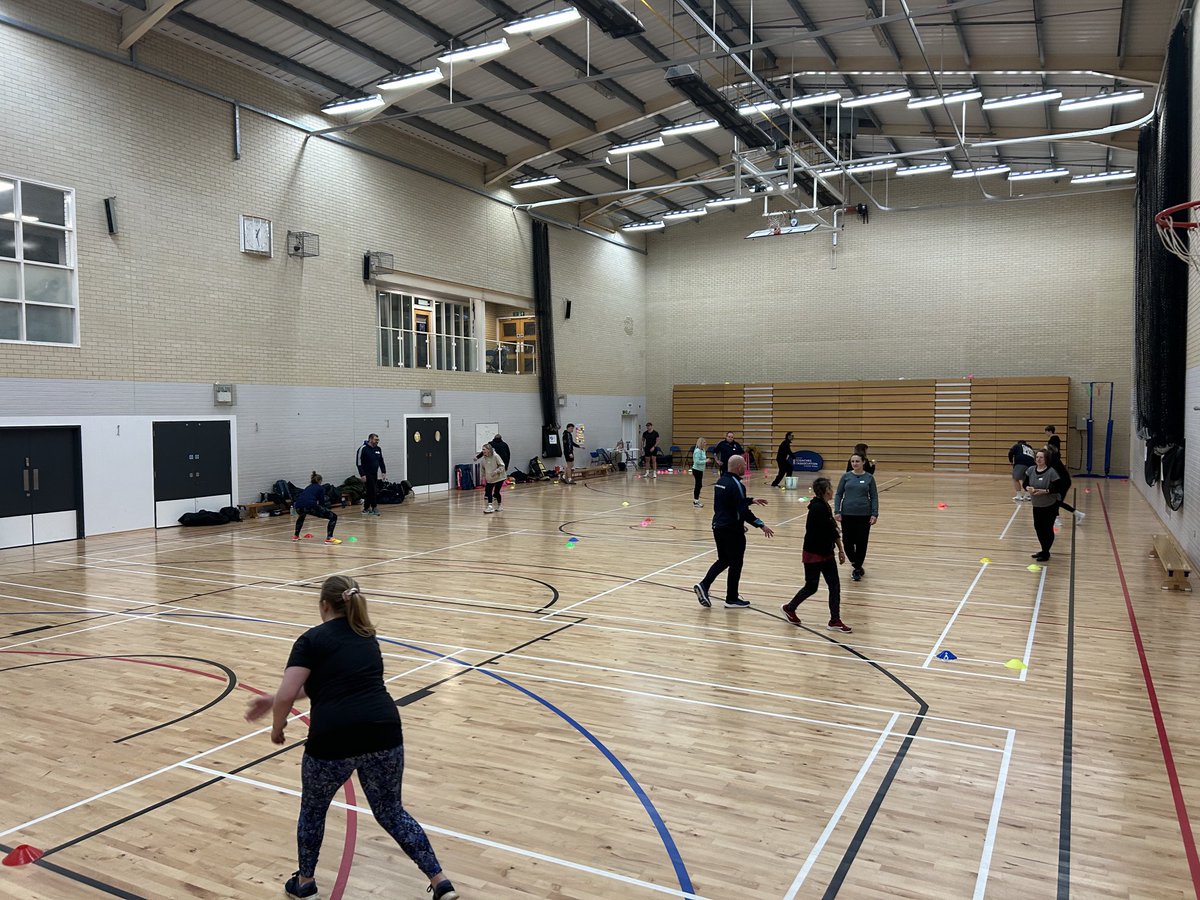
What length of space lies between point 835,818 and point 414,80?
16.8 metres

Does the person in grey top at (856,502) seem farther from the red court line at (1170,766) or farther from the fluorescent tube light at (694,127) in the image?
the fluorescent tube light at (694,127)

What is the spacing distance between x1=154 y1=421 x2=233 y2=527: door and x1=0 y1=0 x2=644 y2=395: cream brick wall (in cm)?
109

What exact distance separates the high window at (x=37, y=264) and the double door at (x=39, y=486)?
5.61 ft

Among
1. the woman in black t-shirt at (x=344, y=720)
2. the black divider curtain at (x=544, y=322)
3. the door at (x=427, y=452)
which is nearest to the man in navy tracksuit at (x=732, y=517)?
the woman in black t-shirt at (x=344, y=720)

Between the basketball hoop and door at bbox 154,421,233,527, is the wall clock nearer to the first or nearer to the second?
door at bbox 154,421,233,527

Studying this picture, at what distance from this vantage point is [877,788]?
4953 mm

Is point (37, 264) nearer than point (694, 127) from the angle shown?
Yes

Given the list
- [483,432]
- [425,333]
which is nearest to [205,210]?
[425,333]

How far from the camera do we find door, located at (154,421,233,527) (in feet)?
55.1

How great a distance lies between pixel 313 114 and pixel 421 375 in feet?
23.2

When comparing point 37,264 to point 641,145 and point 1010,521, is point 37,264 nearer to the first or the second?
point 641,145

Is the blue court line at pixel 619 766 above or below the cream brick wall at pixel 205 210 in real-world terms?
below

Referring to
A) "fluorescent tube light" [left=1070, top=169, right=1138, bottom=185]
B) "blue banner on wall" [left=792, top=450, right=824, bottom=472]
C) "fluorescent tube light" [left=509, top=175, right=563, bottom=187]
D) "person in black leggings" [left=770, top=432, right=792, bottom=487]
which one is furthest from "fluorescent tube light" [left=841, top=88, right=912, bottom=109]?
"blue banner on wall" [left=792, top=450, right=824, bottom=472]

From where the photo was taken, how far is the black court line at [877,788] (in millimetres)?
4016
